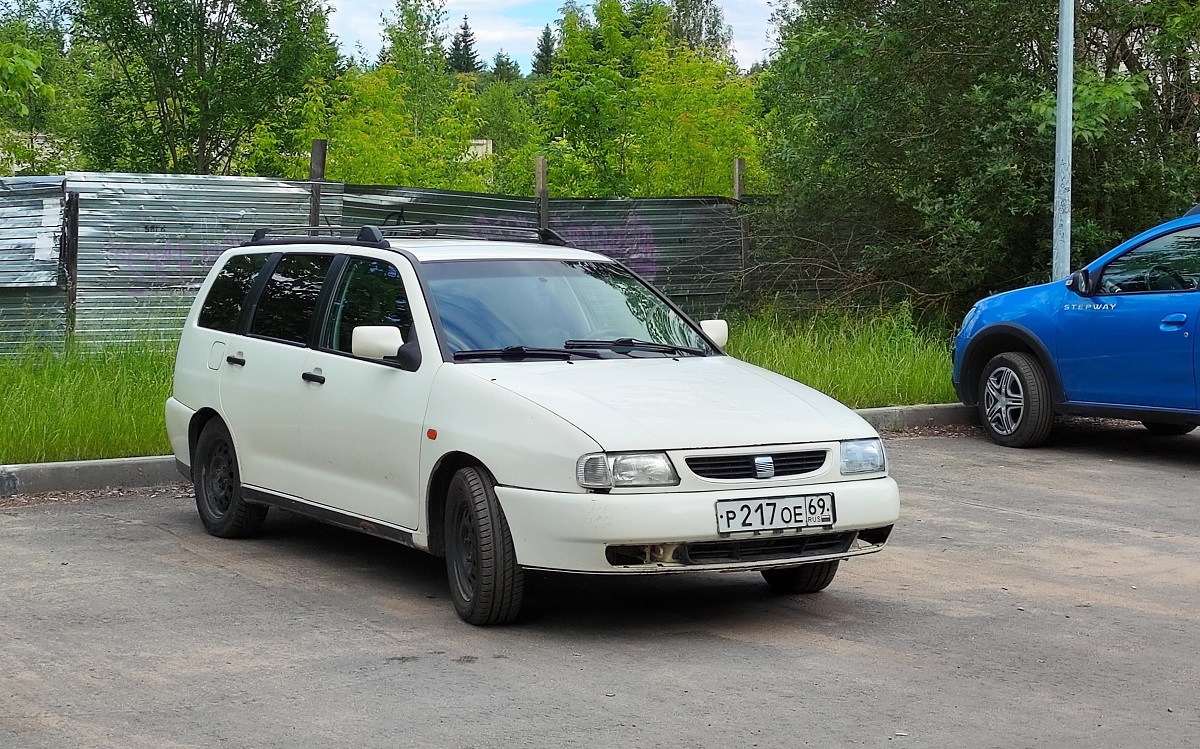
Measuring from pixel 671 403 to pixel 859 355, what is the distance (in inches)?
336

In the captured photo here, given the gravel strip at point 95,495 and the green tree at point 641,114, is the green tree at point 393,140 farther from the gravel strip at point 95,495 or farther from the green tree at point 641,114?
the gravel strip at point 95,495

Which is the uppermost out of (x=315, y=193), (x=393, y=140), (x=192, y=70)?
(x=192, y=70)

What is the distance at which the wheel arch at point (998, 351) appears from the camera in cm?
1152

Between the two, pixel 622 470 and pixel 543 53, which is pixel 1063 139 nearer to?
pixel 622 470

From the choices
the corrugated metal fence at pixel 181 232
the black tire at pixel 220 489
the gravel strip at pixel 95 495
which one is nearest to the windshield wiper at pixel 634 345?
the black tire at pixel 220 489

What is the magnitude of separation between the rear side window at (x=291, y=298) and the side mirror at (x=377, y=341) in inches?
36.5

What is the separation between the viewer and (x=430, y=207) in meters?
17.5

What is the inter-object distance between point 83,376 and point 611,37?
18.0 meters

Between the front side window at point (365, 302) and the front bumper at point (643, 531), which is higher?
the front side window at point (365, 302)

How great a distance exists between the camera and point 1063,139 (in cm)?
1412

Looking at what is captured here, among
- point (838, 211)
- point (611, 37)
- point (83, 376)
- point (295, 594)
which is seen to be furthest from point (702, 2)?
point (295, 594)

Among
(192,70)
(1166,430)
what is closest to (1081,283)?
(1166,430)

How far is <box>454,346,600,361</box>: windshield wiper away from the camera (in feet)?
21.6

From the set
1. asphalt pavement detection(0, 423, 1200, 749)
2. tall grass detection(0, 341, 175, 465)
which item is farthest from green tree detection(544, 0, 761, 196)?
asphalt pavement detection(0, 423, 1200, 749)
